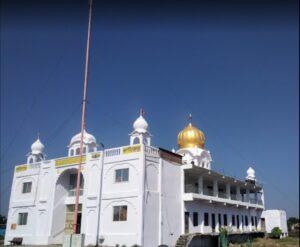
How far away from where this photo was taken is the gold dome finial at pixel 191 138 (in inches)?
1740

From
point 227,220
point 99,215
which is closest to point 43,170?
point 99,215

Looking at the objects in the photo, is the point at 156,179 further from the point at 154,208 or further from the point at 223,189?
the point at 223,189

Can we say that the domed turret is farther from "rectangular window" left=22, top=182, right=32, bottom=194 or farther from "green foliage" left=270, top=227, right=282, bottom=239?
"rectangular window" left=22, top=182, right=32, bottom=194

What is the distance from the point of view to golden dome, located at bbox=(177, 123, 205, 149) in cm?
4419

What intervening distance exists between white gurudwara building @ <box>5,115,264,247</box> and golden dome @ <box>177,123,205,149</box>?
887 mm

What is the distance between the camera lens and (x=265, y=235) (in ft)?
158

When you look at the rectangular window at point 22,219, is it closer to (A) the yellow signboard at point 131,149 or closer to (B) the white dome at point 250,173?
(A) the yellow signboard at point 131,149

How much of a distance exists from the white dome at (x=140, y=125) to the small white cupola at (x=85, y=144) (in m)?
5.66

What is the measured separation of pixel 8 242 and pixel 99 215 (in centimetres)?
1278

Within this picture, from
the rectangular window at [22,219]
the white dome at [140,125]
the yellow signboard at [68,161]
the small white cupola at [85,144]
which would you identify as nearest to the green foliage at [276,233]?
the white dome at [140,125]

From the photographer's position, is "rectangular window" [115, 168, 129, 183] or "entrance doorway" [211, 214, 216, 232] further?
"entrance doorway" [211, 214, 216, 232]

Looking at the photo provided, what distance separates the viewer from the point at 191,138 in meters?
44.3

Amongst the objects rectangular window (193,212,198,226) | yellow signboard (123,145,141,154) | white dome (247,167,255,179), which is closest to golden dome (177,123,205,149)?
rectangular window (193,212,198,226)

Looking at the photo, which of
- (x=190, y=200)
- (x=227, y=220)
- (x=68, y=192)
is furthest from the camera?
(x=227, y=220)
